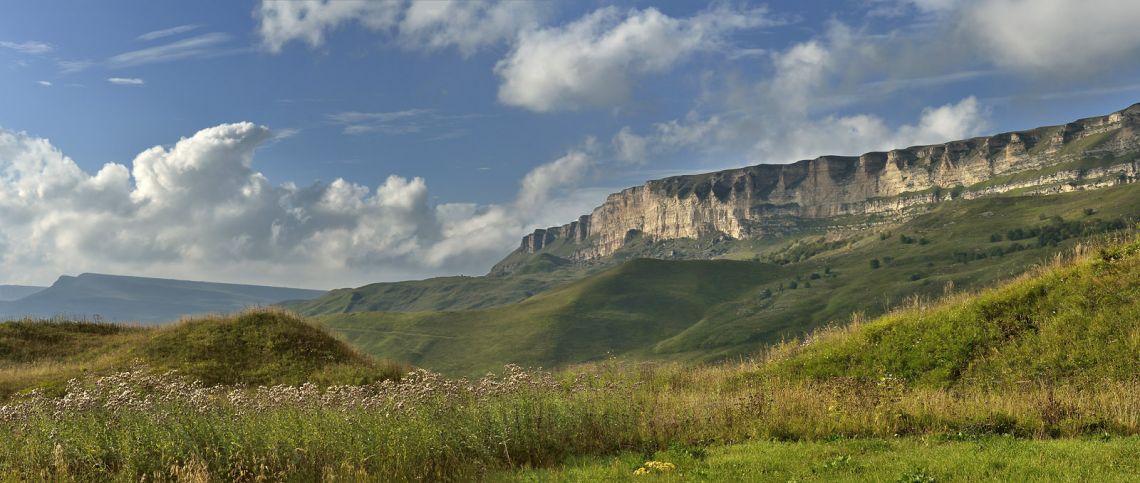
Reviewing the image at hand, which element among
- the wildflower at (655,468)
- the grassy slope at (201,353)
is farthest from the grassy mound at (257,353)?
the wildflower at (655,468)

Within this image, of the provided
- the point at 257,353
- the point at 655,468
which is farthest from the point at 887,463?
the point at 257,353

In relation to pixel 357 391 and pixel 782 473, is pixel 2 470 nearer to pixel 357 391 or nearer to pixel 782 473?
pixel 357 391

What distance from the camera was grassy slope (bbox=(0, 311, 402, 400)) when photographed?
29.7m

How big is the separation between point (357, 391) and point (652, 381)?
1418 centimetres

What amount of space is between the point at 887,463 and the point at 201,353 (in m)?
30.3

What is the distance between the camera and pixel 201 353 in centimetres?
3234

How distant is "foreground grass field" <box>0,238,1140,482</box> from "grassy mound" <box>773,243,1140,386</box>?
179mm

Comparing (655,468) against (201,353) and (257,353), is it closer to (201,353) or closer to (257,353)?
(257,353)

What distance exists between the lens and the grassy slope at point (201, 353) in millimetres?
29703

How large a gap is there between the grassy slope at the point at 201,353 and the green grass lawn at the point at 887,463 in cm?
1816

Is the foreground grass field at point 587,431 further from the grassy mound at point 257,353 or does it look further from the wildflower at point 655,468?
the grassy mound at point 257,353

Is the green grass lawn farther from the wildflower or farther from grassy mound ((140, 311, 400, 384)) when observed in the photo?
grassy mound ((140, 311, 400, 384))

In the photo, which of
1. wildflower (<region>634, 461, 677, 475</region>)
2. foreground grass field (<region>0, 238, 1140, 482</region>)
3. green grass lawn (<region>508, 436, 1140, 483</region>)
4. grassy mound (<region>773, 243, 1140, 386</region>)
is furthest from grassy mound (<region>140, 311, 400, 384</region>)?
grassy mound (<region>773, 243, 1140, 386</region>)

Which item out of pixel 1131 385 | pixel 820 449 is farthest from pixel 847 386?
pixel 1131 385
